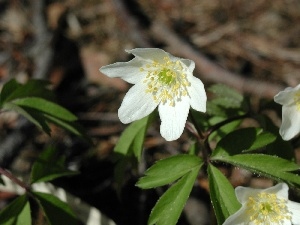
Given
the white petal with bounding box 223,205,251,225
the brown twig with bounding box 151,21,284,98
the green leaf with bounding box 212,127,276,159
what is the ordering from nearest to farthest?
1. the white petal with bounding box 223,205,251,225
2. the green leaf with bounding box 212,127,276,159
3. the brown twig with bounding box 151,21,284,98

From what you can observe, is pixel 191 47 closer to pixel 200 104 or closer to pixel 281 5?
pixel 281 5

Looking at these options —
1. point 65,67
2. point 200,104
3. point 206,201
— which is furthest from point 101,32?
point 200,104

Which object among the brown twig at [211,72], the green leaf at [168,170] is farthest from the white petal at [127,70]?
the brown twig at [211,72]

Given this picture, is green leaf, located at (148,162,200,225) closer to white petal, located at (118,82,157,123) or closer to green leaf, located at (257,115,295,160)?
white petal, located at (118,82,157,123)

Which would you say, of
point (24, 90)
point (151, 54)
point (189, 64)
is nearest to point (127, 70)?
point (151, 54)

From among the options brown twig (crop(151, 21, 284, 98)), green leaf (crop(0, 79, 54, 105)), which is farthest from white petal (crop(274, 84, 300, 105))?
brown twig (crop(151, 21, 284, 98))

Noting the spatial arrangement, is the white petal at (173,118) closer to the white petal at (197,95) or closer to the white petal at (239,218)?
the white petal at (197,95)
